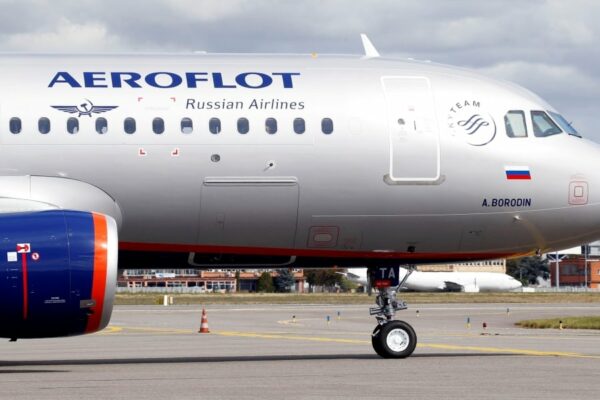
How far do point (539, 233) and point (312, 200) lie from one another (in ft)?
14.2

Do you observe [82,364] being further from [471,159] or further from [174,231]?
[471,159]

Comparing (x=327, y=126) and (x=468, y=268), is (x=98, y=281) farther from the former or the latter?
(x=468, y=268)

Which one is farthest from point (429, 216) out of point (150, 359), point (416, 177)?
point (150, 359)

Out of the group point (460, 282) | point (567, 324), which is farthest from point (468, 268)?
point (567, 324)

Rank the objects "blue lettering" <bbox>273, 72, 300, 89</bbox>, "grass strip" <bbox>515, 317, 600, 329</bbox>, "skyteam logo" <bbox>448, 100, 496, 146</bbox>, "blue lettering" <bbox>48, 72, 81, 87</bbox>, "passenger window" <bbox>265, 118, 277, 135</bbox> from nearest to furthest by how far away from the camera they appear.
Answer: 1. "blue lettering" <bbox>48, 72, 81, 87</bbox>
2. "passenger window" <bbox>265, 118, 277, 135</bbox>
3. "blue lettering" <bbox>273, 72, 300, 89</bbox>
4. "skyteam logo" <bbox>448, 100, 496, 146</bbox>
5. "grass strip" <bbox>515, 317, 600, 329</bbox>

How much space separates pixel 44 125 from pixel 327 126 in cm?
489

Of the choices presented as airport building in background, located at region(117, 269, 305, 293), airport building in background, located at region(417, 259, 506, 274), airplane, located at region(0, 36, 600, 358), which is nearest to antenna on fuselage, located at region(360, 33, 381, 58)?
airplane, located at region(0, 36, 600, 358)

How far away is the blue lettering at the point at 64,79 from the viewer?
73.8ft

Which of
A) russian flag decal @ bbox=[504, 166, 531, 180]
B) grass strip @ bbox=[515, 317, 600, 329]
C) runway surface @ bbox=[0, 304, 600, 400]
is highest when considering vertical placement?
russian flag decal @ bbox=[504, 166, 531, 180]

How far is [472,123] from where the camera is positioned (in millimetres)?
23594

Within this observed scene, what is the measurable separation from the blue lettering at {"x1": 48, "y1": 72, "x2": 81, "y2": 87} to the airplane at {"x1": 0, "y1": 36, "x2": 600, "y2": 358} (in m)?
0.02

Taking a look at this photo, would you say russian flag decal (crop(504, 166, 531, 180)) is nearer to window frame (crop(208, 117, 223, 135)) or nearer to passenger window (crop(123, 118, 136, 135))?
window frame (crop(208, 117, 223, 135))

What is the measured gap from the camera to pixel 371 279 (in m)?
24.6

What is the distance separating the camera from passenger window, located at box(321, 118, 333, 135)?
23.0 meters
